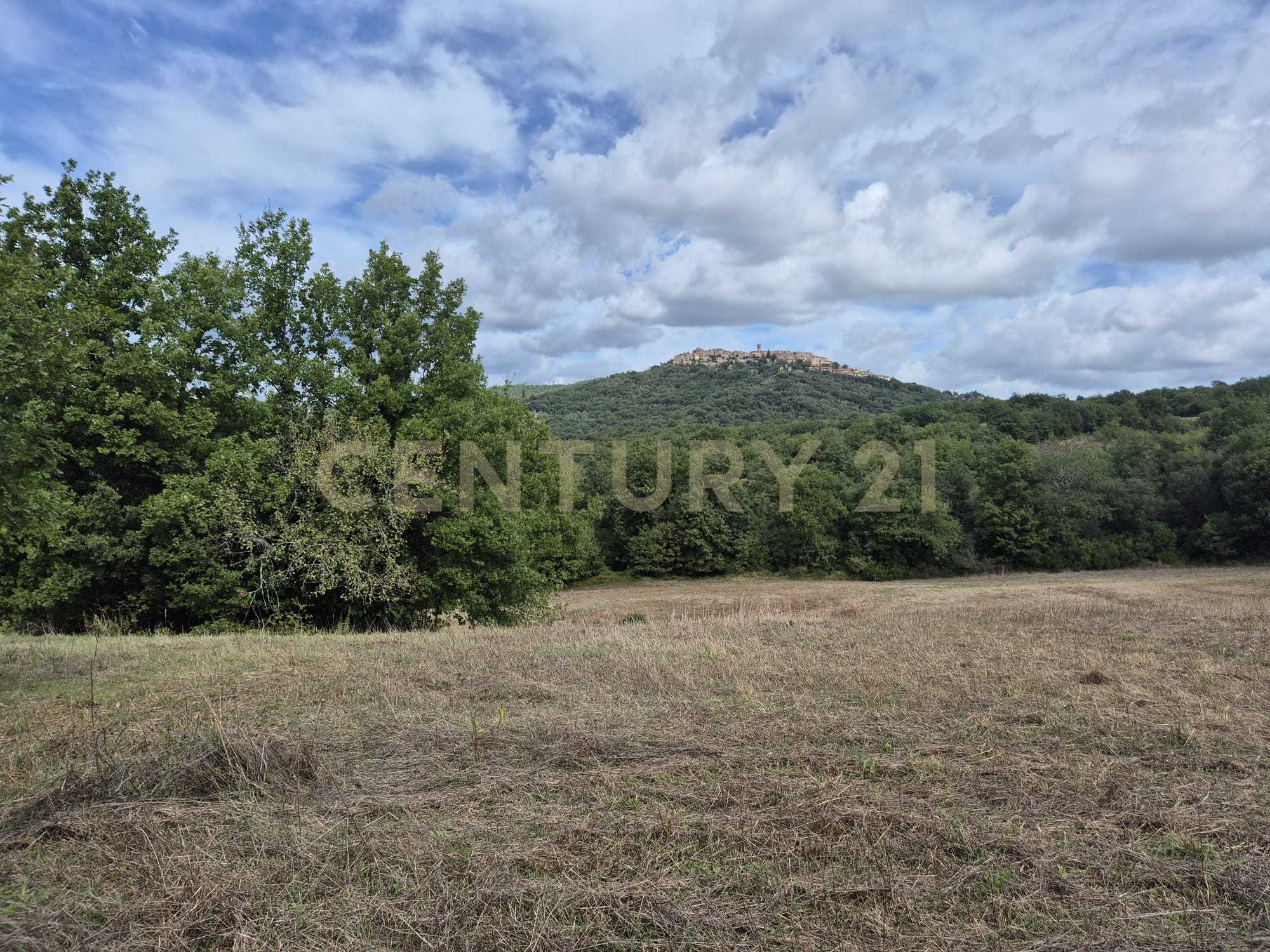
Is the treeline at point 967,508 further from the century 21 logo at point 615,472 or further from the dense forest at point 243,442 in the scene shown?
the dense forest at point 243,442

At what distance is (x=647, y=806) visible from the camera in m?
5.07

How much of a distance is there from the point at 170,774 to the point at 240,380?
1705 centimetres

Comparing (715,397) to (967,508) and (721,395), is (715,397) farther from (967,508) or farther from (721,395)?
(967,508)

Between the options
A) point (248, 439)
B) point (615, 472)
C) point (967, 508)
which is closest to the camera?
point (248, 439)

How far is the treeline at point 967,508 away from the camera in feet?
166

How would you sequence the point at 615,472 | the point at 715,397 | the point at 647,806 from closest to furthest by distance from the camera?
the point at 647,806, the point at 615,472, the point at 715,397

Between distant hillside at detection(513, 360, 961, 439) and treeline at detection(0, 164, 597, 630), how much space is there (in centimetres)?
5456

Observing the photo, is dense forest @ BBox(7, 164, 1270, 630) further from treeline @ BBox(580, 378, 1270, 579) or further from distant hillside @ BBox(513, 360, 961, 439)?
distant hillside @ BBox(513, 360, 961, 439)

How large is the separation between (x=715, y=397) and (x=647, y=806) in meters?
99.4

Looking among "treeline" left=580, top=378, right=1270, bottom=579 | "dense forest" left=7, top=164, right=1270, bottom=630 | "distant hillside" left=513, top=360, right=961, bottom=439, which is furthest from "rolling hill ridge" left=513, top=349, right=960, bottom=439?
"dense forest" left=7, top=164, right=1270, bottom=630

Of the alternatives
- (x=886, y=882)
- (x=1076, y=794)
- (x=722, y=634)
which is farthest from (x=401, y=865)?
(x=722, y=634)

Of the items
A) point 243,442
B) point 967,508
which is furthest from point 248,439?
point 967,508

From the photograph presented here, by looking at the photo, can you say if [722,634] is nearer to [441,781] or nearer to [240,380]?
[441,781]

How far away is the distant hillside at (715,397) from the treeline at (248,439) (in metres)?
54.6
